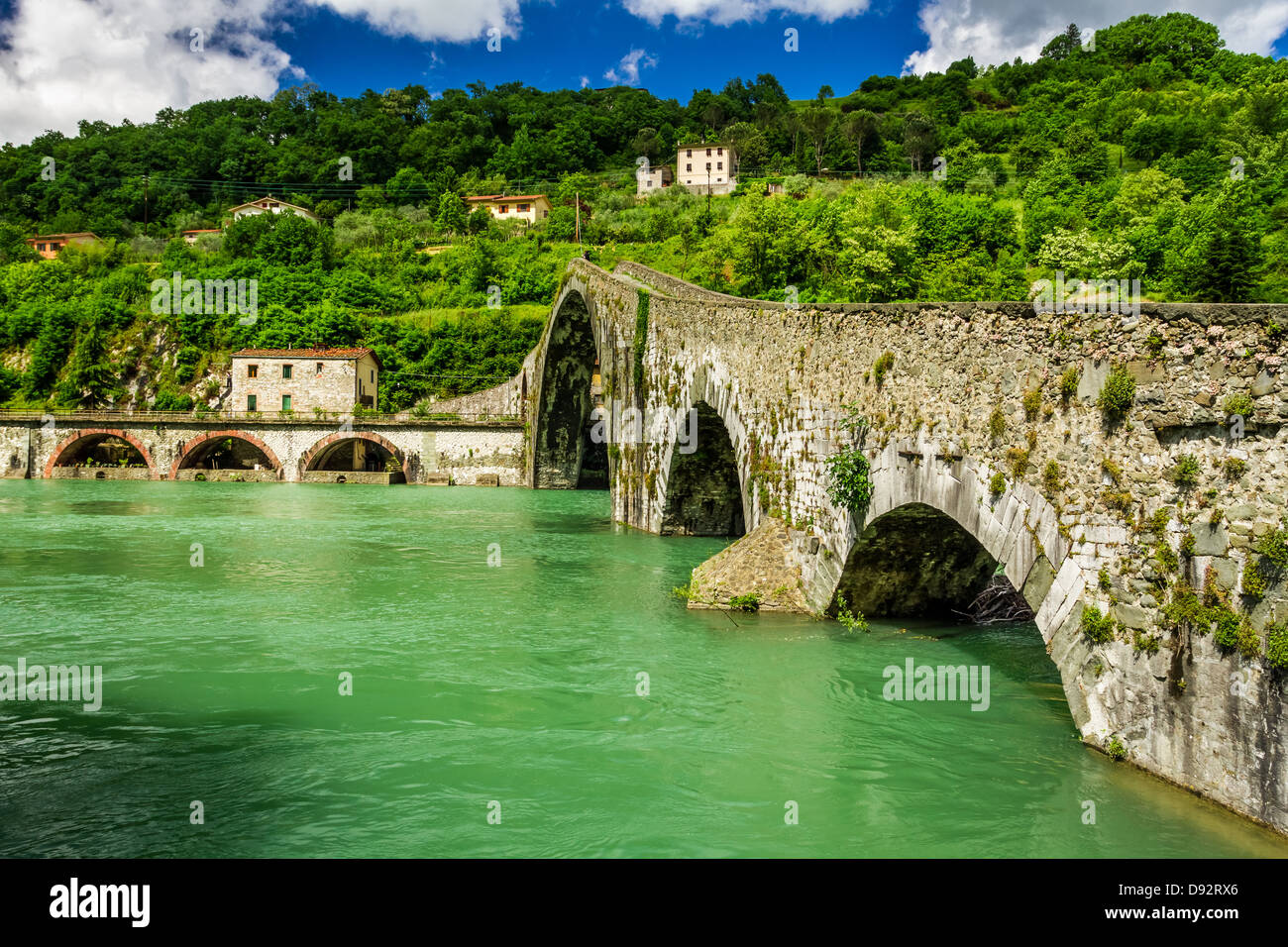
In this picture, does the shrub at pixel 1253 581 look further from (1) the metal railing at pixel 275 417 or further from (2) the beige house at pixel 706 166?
(2) the beige house at pixel 706 166

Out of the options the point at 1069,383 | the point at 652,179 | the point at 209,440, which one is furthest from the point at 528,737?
the point at 652,179

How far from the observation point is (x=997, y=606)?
42.2 feet

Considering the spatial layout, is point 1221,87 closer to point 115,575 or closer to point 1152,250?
point 1152,250

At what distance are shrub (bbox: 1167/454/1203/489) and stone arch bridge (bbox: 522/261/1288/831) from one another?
2cm

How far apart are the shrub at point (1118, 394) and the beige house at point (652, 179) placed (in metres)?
93.2

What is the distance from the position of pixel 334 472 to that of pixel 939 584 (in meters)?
40.7

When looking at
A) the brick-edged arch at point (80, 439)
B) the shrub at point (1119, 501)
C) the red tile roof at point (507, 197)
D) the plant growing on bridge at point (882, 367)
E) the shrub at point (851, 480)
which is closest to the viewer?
the shrub at point (1119, 501)

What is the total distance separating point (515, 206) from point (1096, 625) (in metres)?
90.4

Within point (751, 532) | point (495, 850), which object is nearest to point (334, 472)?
point (751, 532)

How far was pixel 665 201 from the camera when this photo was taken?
89.5 meters

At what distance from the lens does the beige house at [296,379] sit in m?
51.6

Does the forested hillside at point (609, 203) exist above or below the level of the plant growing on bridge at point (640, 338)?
above

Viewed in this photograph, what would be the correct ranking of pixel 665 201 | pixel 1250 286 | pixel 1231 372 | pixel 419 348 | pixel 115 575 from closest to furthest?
pixel 1231 372
pixel 115 575
pixel 1250 286
pixel 419 348
pixel 665 201

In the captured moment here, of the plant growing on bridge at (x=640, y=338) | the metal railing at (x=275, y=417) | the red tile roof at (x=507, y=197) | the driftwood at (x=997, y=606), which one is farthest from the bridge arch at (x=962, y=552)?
the red tile roof at (x=507, y=197)
